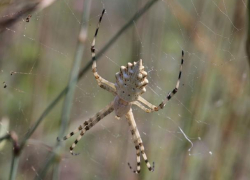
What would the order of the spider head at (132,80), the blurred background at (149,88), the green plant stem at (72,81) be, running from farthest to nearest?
the blurred background at (149,88) < the spider head at (132,80) < the green plant stem at (72,81)

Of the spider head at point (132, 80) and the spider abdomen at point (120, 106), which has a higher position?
the spider head at point (132, 80)

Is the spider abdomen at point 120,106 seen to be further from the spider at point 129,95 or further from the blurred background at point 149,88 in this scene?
the blurred background at point 149,88

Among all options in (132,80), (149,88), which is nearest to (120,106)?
(149,88)

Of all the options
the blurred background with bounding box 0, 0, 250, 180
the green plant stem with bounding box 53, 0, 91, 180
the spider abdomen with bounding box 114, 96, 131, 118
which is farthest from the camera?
the spider abdomen with bounding box 114, 96, 131, 118

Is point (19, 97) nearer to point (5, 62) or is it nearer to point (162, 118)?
point (5, 62)

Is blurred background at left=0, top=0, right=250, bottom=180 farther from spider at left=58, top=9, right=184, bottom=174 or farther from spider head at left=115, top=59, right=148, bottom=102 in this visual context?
spider head at left=115, top=59, right=148, bottom=102

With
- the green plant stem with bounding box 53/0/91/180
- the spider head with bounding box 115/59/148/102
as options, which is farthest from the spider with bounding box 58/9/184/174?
the green plant stem with bounding box 53/0/91/180

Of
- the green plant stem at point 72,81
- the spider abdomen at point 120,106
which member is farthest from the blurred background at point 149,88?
the spider abdomen at point 120,106

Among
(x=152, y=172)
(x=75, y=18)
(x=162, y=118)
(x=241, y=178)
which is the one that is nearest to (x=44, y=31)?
(x=75, y=18)
